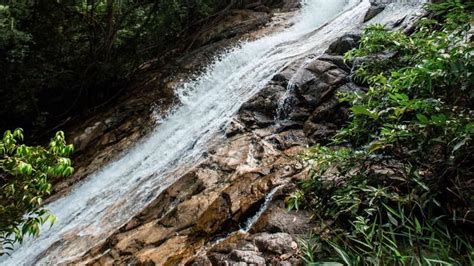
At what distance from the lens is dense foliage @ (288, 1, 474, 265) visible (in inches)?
117

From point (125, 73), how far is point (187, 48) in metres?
2.53

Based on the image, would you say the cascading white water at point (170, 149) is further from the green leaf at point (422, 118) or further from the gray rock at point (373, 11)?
the green leaf at point (422, 118)

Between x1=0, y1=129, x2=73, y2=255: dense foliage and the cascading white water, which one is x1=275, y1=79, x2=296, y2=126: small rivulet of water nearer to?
the cascading white water

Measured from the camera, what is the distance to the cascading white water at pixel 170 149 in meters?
Result: 6.15

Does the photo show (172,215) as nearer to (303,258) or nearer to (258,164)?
(258,164)

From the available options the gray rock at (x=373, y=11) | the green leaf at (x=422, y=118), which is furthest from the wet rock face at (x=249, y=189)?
the gray rock at (x=373, y=11)

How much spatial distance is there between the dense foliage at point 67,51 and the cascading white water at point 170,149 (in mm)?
2704

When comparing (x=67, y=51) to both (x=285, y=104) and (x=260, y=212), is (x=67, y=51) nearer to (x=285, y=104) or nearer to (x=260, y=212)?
(x=285, y=104)

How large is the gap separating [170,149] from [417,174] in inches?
222

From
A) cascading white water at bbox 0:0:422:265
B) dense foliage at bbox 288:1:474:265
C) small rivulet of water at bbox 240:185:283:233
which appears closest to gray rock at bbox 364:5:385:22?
cascading white water at bbox 0:0:422:265

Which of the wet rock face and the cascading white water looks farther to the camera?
the cascading white water

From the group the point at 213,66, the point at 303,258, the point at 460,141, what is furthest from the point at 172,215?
the point at 213,66

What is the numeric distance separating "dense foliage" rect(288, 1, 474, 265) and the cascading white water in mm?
3625

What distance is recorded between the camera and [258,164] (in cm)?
584
